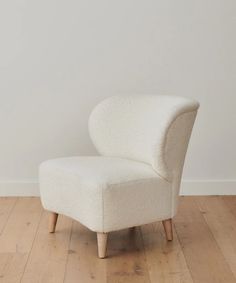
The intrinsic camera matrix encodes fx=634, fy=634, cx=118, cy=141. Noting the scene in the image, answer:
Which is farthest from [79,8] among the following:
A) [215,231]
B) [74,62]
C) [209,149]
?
[215,231]

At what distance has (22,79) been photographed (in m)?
4.18

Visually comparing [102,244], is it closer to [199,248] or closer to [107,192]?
[107,192]

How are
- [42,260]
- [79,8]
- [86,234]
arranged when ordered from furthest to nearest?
[79,8] → [86,234] → [42,260]

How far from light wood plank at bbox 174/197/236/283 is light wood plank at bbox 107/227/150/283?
0.22 meters

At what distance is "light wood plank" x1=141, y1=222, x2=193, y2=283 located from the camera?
113 inches

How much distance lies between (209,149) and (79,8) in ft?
4.19

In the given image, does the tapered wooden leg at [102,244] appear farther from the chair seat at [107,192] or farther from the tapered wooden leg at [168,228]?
the tapered wooden leg at [168,228]

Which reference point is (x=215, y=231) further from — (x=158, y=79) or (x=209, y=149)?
(x=158, y=79)

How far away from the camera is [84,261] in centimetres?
306

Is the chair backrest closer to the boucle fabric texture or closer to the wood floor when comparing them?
the boucle fabric texture

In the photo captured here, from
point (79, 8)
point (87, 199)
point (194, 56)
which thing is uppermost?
point (79, 8)

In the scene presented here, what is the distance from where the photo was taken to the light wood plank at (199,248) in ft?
9.44

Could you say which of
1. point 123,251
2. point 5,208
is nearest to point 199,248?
point 123,251

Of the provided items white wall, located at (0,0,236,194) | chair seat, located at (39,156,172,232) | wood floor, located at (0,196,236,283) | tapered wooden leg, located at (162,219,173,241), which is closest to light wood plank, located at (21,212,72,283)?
wood floor, located at (0,196,236,283)
